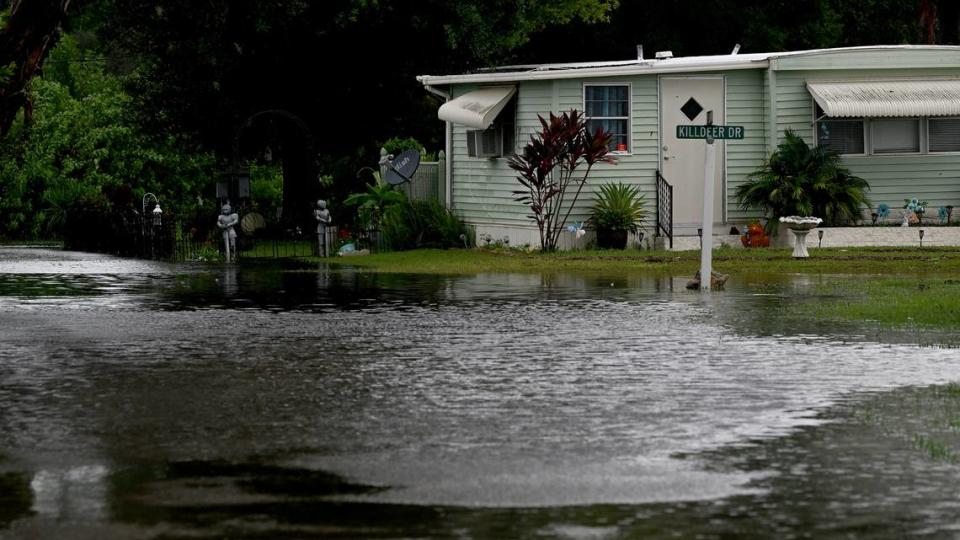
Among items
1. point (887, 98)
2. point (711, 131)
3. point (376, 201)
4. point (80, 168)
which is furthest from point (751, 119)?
point (80, 168)

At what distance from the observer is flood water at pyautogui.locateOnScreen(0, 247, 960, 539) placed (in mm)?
9312

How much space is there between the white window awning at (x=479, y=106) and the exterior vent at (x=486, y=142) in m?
0.66

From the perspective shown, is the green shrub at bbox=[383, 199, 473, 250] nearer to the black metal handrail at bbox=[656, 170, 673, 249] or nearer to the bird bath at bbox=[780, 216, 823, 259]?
the black metal handrail at bbox=[656, 170, 673, 249]

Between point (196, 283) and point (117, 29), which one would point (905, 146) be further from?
point (117, 29)

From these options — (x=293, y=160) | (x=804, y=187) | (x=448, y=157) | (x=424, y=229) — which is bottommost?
(x=424, y=229)

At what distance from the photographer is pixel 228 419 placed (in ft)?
41.9

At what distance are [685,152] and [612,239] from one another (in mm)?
2262

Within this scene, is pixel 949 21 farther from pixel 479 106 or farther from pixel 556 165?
pixel 556 165

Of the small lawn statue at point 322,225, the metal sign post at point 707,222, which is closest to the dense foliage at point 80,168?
the small lawn statue at point 322,225

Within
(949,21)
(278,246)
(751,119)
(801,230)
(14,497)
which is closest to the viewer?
(14,497)

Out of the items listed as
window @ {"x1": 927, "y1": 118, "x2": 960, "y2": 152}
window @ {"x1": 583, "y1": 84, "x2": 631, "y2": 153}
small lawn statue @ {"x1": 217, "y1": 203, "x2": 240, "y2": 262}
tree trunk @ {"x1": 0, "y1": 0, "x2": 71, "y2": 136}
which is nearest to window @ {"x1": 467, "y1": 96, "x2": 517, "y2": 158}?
window @ {"x1": 583, "y1": 84, "x2": 631, "y2": 153}

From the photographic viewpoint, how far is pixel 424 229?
3781cm

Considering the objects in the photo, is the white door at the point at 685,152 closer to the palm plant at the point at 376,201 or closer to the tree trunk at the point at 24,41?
the palm plant at the point at 376,201

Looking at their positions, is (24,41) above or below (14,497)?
above
